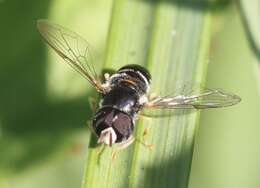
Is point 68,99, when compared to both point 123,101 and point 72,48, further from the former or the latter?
point 123,101

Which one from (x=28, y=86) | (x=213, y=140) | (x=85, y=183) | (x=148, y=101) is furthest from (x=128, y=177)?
(x=28, y=86)

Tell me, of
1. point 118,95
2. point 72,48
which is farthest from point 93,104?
point 72,48

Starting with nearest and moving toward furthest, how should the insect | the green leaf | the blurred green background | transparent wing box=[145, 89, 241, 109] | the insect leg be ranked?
the green leaf, the insect, transparent wing box=[145, 89, 241, 109], the insect leg, the blurred green background

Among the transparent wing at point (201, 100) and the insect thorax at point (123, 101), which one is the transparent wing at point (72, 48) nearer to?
the insect thorax at point (123, 101)

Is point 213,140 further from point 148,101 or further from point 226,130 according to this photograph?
point 148,101

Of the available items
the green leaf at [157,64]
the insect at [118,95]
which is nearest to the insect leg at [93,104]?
the insect at [118,95]

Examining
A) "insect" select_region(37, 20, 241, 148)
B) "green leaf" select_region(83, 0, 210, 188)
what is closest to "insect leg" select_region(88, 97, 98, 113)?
"insect" select_region(37, 20, 241, 148)

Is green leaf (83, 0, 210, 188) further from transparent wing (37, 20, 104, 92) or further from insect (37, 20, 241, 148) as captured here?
transparent wing (37, 20, 104, 92)
